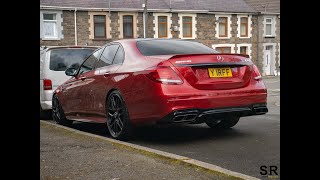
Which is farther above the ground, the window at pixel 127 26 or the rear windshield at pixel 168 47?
the window at pixel 127 26

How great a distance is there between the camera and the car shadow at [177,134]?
7125 mm

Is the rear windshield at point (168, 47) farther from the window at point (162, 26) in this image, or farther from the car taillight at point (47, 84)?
the window at point (162, 26)

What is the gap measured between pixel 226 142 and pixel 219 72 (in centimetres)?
101

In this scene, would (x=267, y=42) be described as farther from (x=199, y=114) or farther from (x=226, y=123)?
(x=199, y=114)

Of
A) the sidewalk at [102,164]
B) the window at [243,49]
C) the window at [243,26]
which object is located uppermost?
the window at [243,26]

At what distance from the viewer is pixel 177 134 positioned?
7668mm

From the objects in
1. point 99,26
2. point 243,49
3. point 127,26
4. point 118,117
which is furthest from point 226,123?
point 243,49

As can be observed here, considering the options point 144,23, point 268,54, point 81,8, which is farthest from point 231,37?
point 81,8

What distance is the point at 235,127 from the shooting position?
827 cm

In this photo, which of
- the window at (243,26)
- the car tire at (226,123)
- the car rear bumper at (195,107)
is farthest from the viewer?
the window at (243,26)

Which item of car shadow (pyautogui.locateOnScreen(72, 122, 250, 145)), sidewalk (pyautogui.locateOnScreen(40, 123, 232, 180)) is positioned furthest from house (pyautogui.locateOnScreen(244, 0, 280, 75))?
sidewalk (pyautogui.locateOnScreen(40, 123, 232, 180))

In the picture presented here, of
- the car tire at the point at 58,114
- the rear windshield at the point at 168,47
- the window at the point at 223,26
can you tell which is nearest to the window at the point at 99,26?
the window at the point at 223,26
